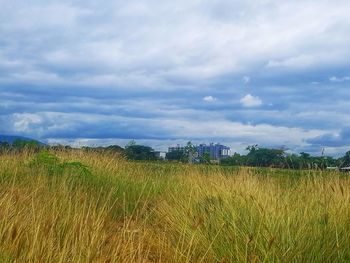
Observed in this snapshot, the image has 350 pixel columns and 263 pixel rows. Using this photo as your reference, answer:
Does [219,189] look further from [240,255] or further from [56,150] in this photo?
[56,150]

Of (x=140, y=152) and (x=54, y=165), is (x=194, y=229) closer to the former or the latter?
(x=54, y=165)

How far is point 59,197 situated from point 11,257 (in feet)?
13.4

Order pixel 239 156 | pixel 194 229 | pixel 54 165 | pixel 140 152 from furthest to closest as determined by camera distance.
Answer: pixel 140 152, pixel 239 156, pixel 54 165, pixel 194 229

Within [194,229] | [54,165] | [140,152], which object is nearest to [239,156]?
[140,152]

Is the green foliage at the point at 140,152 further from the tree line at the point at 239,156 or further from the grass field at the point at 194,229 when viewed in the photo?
the grass field at the point at 194,229

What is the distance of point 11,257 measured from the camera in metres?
4.64

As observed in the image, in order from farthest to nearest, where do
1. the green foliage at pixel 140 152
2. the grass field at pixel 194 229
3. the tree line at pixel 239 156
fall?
the green foliage at pixel 140 152 < the tree line at pixel 239 156 < the grass field at pixel 194 229

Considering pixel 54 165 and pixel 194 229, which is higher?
pixel 54 165

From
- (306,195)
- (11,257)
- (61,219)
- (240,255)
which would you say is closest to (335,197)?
(306,195)

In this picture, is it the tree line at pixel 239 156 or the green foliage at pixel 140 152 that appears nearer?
the tree line at pixel 239 156

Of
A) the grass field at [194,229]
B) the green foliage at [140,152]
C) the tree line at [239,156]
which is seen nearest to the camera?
the grass field at [194,229]

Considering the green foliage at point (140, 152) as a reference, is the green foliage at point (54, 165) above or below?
below

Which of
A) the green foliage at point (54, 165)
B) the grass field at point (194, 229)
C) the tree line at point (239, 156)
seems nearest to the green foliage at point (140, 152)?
the tree line at point (239, 156)

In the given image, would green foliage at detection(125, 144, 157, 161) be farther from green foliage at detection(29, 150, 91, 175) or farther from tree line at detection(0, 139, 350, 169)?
green foliage at detection(29, 150, 91, 175)
